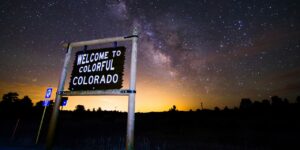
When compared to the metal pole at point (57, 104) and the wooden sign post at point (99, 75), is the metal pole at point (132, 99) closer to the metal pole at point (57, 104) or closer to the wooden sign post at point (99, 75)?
the wooden sign post at point (99, 75)

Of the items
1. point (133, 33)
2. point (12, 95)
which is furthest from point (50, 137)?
point (12, 95)

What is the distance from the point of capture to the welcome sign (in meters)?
6.07

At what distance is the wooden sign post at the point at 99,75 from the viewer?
582 centimetres

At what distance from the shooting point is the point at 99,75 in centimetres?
638

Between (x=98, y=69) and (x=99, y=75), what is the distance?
0.26 m

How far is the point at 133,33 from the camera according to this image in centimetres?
644

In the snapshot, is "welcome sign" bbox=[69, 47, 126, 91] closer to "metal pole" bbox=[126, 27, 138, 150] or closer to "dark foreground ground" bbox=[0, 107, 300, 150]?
"metal pole" bbox=[126, 27, 138, 150]

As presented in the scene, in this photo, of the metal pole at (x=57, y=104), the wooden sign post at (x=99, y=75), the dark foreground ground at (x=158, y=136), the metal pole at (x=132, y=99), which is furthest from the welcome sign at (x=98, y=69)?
the dark foreground ground at (x=158, y=136)

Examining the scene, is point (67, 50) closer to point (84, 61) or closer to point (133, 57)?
point (84, 61)

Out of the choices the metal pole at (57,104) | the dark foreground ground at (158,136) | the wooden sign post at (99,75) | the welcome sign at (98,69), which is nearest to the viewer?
the wooden sign post at (99,75)

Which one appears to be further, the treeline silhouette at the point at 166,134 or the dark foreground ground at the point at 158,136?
the treeline silhouette at the point at 166,134

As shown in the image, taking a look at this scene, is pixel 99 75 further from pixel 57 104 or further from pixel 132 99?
pixel 57 104

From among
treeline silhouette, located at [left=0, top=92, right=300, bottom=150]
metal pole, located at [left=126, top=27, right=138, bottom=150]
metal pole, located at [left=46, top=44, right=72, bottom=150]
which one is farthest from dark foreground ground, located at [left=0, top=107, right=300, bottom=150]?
metal pole, located at [left=126, top=27, right=138, bottom=150]

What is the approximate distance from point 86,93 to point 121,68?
1.69m
